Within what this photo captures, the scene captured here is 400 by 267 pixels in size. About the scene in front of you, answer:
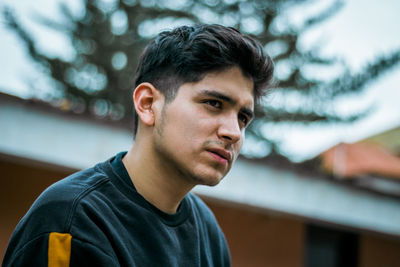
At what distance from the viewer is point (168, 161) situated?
1.48 meters

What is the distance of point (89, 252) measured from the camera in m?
1.18

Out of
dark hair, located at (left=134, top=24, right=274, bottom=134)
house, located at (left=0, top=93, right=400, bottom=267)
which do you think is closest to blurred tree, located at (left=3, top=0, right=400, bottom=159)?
house, located at (left=0, top=93, right=400, bottom=267)

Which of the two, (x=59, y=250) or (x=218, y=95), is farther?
(x=218, y=95)

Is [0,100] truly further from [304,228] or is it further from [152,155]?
[304,228]

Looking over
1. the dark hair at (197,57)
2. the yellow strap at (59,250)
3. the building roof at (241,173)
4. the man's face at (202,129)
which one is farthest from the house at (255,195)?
the yellow strap at (59,250)

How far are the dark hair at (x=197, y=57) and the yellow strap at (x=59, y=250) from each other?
640 mm

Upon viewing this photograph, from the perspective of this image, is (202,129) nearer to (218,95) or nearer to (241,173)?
(218,95)

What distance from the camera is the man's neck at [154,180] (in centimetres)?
151

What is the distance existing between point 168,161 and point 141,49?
850cm

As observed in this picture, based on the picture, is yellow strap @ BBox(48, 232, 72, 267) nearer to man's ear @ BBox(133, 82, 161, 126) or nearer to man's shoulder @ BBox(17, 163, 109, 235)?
man's shoulder @ BBox(17, 163, 109, 235)


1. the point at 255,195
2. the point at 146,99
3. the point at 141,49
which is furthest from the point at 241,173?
the point at 141,49

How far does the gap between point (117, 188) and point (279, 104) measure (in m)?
8.74

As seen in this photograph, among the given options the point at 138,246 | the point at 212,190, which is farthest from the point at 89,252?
the point at 212,190

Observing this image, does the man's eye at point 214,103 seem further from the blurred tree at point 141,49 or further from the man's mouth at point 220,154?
the blurred tree at point 141,49
